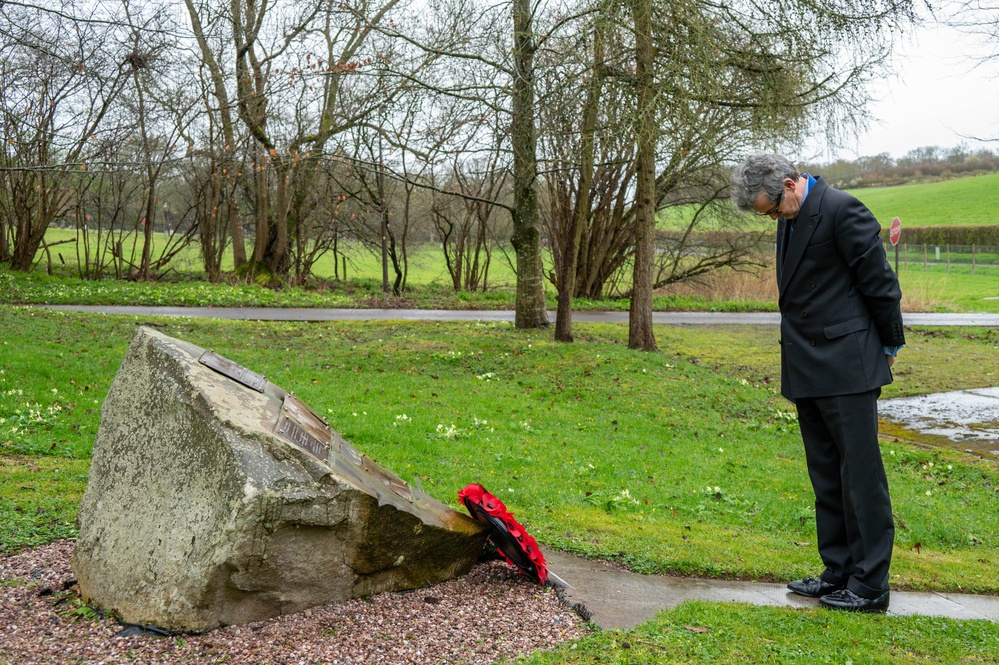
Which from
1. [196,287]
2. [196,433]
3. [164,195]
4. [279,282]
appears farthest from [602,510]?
[164,195]

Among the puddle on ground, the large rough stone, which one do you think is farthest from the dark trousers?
the puddle on ground

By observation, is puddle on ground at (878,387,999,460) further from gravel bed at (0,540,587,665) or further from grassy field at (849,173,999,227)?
grassy field at (849,173,999,227)

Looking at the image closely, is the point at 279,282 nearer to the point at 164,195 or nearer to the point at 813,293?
the point at 164,195

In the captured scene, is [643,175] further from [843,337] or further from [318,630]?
[318,630]

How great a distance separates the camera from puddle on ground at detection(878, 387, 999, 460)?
11.1m

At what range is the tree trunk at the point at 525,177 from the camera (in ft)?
49.1

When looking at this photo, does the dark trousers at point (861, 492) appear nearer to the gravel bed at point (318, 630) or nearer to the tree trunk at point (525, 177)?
the gravel bed at point (318, 630)

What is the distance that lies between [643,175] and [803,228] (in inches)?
458

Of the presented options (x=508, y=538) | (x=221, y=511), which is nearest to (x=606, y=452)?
(x=508, y=538)

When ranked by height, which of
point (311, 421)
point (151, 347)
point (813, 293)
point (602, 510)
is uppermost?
point (813, 293)

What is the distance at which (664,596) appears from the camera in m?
4.73

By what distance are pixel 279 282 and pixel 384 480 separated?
86.9ft

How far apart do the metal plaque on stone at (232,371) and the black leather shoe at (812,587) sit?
11.1ft

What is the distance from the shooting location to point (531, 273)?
712 inches
